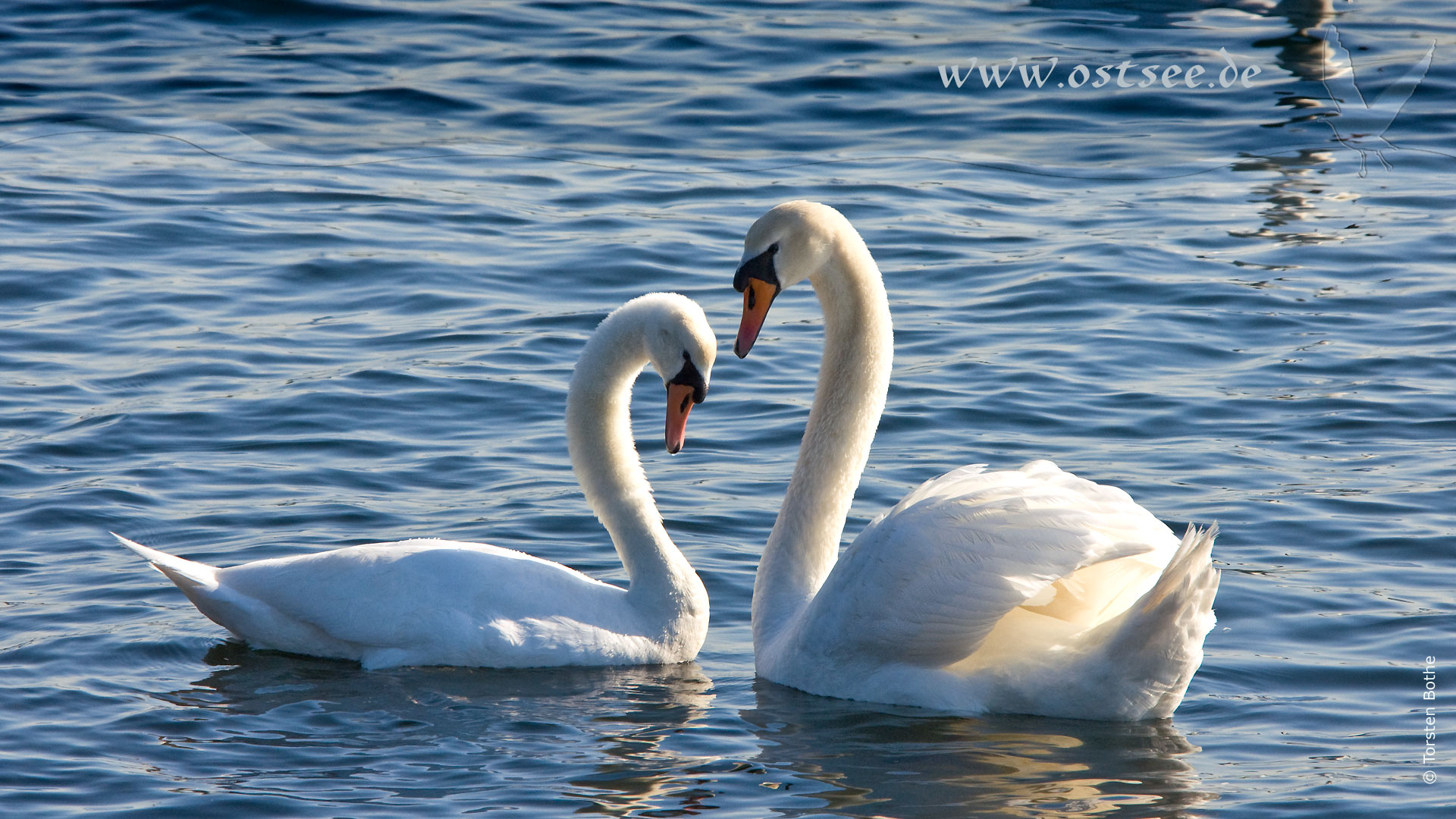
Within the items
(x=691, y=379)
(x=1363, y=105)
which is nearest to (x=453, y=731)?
(x=691, y=379)

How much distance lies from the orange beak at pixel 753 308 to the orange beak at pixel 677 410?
0.82 feet

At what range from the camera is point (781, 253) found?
238 inches

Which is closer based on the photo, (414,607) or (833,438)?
(414,607)

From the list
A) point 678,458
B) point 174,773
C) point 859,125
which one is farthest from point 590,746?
point 859,125

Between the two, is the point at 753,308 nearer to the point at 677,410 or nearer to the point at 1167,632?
the point at 677,410

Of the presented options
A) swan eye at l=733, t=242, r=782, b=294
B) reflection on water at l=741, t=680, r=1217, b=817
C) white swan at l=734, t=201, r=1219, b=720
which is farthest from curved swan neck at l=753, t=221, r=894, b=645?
reflection on water at l=741, t=680, r=1217, b=817

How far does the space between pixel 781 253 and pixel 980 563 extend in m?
1.44

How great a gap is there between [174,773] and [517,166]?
29.6ft

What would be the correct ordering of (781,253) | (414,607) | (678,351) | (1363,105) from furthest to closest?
(1363,105) < (678,351) < (781,253) < (414,607)

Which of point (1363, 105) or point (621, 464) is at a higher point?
point (1363, 105)
